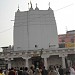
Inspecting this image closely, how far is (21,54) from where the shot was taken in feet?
128

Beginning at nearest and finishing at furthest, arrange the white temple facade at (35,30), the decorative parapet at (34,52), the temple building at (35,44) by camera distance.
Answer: the decorative parapet at (34,52) → the temple building at (35,44) → the white temple facade at (35,30)

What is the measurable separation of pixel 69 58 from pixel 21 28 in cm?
954

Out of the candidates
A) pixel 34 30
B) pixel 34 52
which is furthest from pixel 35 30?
pixel 34 52

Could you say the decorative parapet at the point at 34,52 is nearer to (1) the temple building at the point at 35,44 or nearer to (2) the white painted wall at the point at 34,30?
(1) the temple building at the point at 35,44

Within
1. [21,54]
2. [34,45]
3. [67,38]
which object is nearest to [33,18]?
[34,45]

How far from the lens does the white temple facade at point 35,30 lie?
42.1 m

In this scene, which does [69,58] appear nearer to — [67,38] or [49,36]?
[49,36]

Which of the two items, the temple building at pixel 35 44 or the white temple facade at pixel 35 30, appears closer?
the temple building at pixel 35 44

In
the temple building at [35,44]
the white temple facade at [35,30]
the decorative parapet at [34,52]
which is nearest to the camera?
the decorative parapet at [34,52]

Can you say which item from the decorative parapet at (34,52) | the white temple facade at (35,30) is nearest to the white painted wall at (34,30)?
the white temple facade at (35,30)

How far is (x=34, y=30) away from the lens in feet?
142

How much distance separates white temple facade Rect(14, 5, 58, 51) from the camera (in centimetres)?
4212

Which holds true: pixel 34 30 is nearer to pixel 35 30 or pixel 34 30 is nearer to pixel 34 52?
pixel 35 30

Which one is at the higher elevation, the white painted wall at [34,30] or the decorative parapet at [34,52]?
the white painted wall at [34,30]
